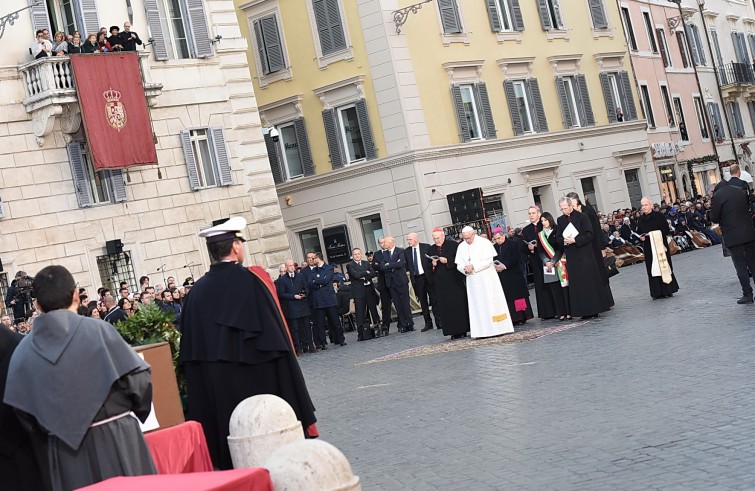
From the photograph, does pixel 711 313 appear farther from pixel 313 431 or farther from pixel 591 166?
pixel 591 166

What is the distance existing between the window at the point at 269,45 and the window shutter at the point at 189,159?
Answer: 10.5 m

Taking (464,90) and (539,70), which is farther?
(539,70)

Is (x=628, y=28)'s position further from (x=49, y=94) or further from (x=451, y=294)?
(x=451, y=294)

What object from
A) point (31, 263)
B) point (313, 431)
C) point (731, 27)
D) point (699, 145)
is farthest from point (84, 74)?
point (731, 27)

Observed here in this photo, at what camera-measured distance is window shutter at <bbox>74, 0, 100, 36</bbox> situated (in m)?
30.1

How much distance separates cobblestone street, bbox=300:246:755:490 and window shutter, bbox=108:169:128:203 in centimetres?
1009

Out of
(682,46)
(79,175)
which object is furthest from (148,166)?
(682,46)

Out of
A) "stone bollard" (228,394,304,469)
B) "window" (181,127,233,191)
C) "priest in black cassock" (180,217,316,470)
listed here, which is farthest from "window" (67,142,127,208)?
"stone bollard" (228,394,304,469)

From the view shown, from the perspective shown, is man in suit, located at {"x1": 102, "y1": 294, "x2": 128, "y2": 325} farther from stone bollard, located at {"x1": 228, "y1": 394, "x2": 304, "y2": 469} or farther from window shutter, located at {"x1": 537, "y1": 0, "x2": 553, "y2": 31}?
window shutter, located at {"x1": 537, "y1": 0, "x2": 553, "y2": 31}

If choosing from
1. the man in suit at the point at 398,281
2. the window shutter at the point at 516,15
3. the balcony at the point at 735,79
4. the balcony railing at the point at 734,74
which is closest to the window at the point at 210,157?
the man in suit at the point at 398,281

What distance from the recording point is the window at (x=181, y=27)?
31.6 metres

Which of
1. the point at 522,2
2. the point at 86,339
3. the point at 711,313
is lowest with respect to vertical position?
the point at 711,313

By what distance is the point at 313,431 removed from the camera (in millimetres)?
9586

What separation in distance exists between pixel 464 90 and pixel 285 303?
16.2 meters
